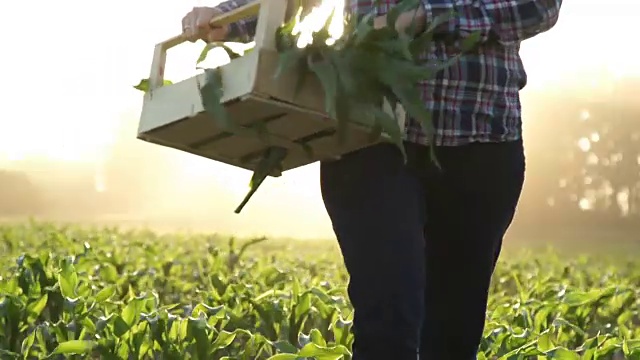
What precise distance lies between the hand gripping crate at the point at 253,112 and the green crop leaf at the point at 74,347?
0.96 metres

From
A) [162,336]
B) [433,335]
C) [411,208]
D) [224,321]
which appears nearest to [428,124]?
[411,208]

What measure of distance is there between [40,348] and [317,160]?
1.50 m

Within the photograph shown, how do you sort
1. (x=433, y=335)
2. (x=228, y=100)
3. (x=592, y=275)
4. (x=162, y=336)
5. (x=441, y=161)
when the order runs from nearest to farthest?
(x=228, y=100), (x=441, y=161), (x=433, y=335), (x=162, y=336), (x=592, y=275)

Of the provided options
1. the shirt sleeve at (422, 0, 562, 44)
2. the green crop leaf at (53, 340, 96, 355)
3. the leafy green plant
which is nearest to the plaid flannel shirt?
the shirt sleeve at (422, 0, 562, 44)

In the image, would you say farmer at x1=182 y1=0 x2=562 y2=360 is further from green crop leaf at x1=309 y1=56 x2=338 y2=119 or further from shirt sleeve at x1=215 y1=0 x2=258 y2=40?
green crop leaf at x1=309 y1=56 x2=338 y2=119

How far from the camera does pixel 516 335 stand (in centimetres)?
340

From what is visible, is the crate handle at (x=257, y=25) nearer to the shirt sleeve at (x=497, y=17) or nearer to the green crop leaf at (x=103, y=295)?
the shirt sleeve at (x=497, y=17)

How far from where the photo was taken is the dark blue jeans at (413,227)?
6.94ft

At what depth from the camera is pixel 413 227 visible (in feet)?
7.04

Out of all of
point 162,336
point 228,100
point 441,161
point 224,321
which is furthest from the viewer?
point 224,321

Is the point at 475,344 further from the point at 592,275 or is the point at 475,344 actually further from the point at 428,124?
the point at 592,275

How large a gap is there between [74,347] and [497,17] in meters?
1.52

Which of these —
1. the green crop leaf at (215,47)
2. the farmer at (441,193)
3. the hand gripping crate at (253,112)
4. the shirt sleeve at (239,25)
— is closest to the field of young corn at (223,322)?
the farmer at (441,193)

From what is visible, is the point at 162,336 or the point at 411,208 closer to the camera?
the point at 411,208
